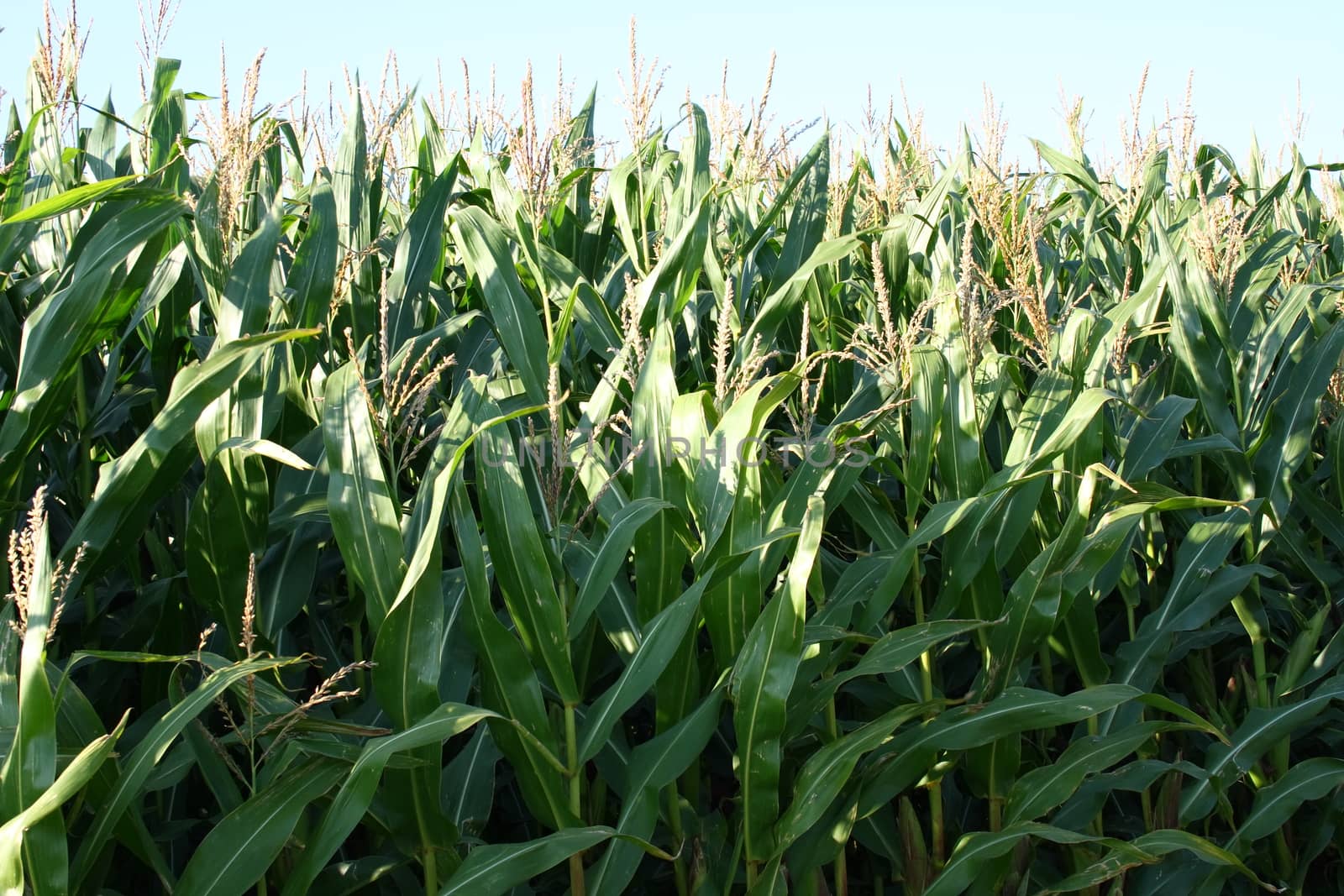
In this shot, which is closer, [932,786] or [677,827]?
[677,827]

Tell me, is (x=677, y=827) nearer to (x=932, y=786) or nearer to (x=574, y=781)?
(x=574, y=781)

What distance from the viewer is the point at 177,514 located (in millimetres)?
2111

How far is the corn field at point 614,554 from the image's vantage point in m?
1.60

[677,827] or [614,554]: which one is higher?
[614,554]

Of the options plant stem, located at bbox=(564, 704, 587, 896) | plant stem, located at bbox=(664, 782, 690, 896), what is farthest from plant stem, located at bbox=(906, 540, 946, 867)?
plant stem, located at bbox=(564, 704, 587, 896)

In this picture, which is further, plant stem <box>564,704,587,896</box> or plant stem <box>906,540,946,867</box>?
plant stem <box>906,540,946,867</box>

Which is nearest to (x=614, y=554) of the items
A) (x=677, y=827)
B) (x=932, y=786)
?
(x=677, y=827)

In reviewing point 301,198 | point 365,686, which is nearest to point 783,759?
point 365,686

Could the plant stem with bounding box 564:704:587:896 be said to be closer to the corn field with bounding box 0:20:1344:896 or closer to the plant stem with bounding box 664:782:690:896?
the corn field with bounding box 0:20:1344:896

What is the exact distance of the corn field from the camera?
160 cm

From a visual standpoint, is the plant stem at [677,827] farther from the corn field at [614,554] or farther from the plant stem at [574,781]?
the plant stem at [574,781]

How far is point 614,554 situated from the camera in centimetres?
165

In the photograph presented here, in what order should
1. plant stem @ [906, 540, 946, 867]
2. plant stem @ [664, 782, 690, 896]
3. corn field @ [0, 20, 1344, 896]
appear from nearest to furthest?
corn field @ [0, 20, 1344, 896] < plant stem @ [664, 782, 690, 896] < plant stem @ [906, 540, 946, 867]

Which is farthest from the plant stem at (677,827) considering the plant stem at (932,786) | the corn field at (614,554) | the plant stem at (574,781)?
the plant stem at (932,786)
